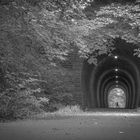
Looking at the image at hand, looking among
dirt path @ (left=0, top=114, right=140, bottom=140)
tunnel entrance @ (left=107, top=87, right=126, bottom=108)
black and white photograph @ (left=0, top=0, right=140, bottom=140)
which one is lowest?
dirt path @ (left=0, top=114, right=140, bottom=140)

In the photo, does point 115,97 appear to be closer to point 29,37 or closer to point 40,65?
point 40,65

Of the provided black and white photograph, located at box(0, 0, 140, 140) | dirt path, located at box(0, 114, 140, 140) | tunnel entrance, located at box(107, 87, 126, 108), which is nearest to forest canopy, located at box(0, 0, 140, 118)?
black and white photograph, located at box(0, 0, 140, 140)

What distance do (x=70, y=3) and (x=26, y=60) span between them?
314 centimetres

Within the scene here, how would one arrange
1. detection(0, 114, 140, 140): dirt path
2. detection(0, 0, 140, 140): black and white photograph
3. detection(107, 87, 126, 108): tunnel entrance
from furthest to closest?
1. detection(107, 87, 126, 108): tunnel entrance
2. detection(0, 0, 140, 140): black and white photograph
3. detection(0, 114, 140, 140): dirt path

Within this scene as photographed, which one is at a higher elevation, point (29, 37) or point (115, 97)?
point (115, 97)

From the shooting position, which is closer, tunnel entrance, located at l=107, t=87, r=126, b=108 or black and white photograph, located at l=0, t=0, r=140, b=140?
black and white photograph, located at l=0, t=0, r=140, b=140

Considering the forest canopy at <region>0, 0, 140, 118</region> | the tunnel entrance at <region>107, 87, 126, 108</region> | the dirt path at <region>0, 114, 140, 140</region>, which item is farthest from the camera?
the tunnel entrance at <region>107, 87, 126, 108</region>

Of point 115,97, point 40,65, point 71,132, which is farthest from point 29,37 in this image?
point 115,97

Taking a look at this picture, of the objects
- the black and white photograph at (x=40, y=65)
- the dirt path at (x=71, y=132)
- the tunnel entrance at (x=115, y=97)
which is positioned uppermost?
the tunnel entrance at (x=115, y=97)

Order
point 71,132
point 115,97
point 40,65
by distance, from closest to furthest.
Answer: point 71,132, point 40,65, point 115,97

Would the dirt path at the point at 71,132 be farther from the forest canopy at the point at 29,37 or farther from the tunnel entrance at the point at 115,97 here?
the tunnel entrance at the point at 115,97

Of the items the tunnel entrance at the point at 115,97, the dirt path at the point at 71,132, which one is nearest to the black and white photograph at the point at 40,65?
the dirt path at the point at 71,132

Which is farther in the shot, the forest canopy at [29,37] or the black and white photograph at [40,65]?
the forest canopy at [29,37]

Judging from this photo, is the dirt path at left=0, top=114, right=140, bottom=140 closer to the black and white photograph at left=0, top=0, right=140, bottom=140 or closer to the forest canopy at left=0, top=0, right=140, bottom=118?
the black and white photograph at left=0, top=0, right=140, bottom=140
